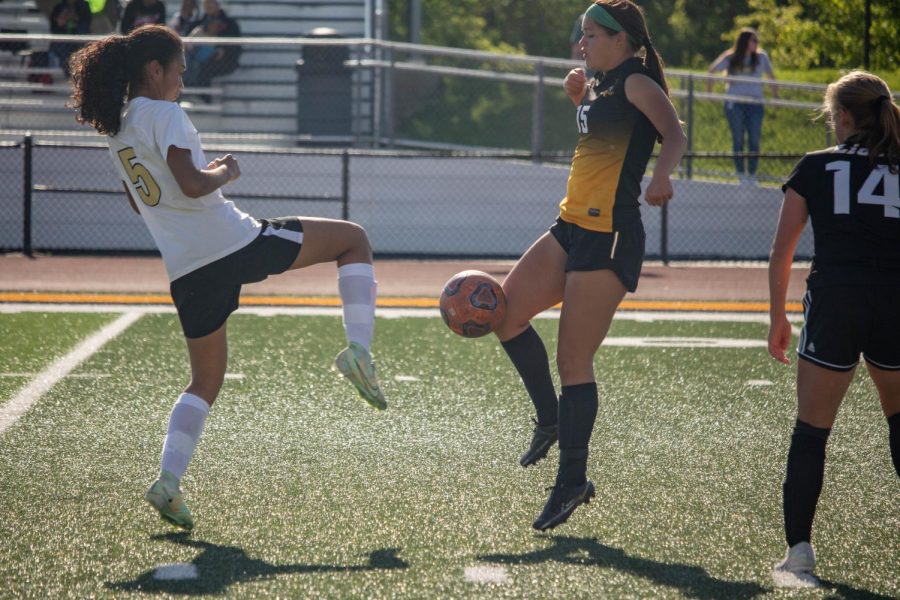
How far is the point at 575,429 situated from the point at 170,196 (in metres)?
1.79

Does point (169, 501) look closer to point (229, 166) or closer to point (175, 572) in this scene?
point (175, 572)

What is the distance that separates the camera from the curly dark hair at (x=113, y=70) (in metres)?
4.47

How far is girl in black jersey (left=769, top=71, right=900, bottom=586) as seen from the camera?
4.08 meters

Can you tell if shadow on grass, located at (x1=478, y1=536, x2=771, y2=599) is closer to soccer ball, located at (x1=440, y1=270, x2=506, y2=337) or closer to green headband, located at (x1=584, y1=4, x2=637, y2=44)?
soccer ball, located at (x1=440, y1=270, x2=506, y2=337)

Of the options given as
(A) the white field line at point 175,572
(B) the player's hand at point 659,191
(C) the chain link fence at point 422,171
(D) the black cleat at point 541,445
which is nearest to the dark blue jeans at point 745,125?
(C) the chain link fence at point 422,171

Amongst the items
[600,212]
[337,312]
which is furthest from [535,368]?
[337,312]

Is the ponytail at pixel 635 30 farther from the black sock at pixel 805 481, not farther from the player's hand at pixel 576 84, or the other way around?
the black sock at pixel 805 481

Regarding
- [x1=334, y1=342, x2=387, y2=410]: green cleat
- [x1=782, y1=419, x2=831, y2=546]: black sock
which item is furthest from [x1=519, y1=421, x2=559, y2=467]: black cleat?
[x1=782, y1=419, x2=831, y2=546]: black sock

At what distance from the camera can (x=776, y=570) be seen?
418 centimetres

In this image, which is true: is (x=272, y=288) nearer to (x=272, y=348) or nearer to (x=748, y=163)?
(x=272, y=348)

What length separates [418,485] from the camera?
5277mm

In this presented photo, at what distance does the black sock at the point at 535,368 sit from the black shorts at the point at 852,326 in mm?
1368

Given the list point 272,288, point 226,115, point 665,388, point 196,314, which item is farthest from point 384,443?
point 226,115

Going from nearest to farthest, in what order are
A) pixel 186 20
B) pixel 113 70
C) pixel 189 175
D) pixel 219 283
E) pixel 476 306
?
1. pixel 189 175
2. pixel 113 70
3. pixel 219 283
4. pixel 476 306
5. pixel 186 20
